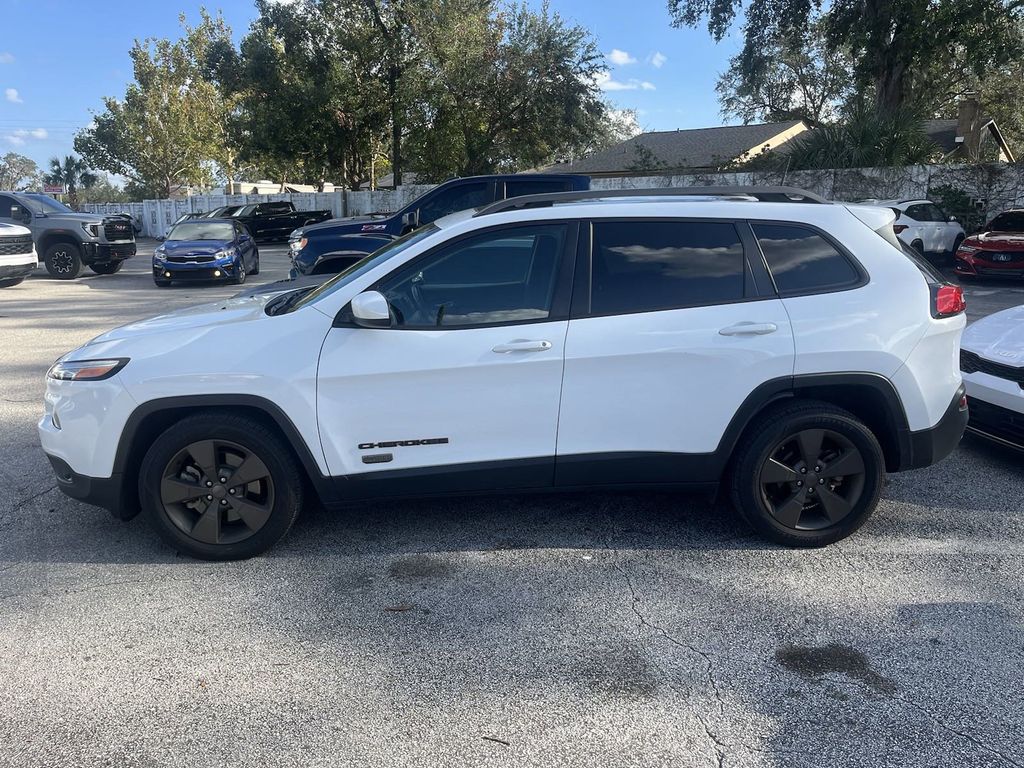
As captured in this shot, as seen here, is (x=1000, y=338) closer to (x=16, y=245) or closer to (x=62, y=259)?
(x=16, y=245)

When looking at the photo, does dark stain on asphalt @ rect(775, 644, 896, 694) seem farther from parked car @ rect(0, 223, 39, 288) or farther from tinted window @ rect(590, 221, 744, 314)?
parked car @ rect(0, 223, 39, 288)

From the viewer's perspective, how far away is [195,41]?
41000 millimetres

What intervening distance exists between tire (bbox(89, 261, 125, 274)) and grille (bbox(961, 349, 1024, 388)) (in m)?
18.0

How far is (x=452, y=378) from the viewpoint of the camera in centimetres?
371

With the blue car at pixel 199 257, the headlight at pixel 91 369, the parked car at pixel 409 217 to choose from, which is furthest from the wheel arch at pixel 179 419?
the blue car at pixel 199 257

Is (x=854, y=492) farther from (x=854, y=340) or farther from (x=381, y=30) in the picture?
(x=381, y=30)

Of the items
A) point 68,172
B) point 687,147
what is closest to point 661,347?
point 687,147

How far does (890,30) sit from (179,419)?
2157 centimetres

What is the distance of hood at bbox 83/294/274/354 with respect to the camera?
3920 mm

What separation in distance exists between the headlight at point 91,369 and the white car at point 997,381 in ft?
17.2

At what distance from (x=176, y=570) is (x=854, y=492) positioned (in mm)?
3465

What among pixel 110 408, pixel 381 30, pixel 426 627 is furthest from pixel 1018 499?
pixel 381 30

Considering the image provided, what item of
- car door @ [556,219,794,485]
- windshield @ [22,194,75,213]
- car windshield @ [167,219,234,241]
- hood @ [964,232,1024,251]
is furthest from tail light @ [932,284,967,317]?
windshield @ [22,194,75,213]

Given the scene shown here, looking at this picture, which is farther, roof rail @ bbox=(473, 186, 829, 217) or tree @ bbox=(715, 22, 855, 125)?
tree @ bbox=(715, 22, 855, 125)
